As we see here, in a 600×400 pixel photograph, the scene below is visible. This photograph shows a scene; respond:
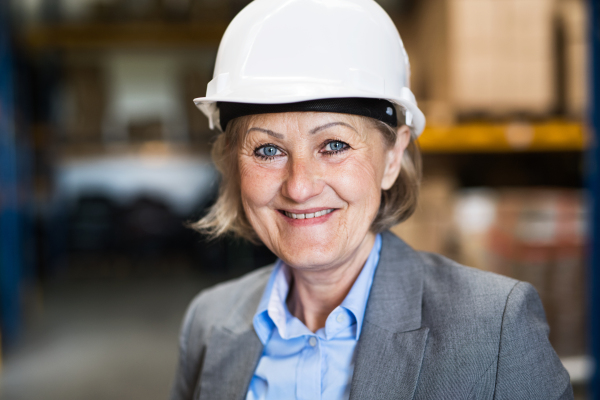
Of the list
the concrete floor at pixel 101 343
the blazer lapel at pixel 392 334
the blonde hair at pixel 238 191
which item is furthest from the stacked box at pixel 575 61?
the concrete floor at pixel 101 343

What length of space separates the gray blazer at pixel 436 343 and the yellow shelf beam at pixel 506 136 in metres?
1.99

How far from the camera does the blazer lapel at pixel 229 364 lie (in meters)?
1.21

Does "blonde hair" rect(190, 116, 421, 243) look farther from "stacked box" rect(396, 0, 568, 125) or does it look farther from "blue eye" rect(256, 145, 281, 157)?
"stacked box" rect(396, 0, 568, 125)

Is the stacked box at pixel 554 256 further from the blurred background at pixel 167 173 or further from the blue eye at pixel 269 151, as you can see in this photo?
the blue eye at pixel 269 151

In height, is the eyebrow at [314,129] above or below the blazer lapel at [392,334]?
above

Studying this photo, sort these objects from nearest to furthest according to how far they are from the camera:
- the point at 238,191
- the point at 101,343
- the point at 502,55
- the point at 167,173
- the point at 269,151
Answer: the point at 269,151
the point at 238,191
the point at 502,55
the point at 101,343
the point at 167,173

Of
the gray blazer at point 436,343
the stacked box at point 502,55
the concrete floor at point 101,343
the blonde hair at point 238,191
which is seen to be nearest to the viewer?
the gray blazer at point 436,343

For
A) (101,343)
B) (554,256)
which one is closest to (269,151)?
(554,256)

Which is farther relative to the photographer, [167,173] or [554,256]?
[167,173]

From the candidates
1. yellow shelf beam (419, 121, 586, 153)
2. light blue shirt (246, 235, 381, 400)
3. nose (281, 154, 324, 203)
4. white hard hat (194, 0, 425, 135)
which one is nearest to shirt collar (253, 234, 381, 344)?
light blue shirt (246, 235, 381, 400)

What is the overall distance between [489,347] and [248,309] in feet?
2.15

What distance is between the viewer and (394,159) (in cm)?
126

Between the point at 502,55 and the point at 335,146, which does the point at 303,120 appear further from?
the point at 502,55

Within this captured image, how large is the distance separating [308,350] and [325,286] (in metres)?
0.18
